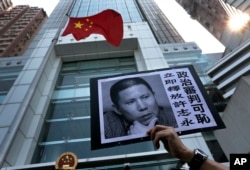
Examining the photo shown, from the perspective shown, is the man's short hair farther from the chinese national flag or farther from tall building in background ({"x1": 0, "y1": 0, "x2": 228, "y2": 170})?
the chinese national flag

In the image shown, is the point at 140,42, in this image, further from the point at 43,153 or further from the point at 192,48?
the point at 43,153

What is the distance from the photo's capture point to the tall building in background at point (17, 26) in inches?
2327

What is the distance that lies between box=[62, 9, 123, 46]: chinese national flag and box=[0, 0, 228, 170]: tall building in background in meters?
2.31

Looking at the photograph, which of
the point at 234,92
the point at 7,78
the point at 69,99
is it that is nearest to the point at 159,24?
the point at 7,78

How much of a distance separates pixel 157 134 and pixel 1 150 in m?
7.00

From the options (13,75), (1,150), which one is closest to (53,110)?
(1,150)

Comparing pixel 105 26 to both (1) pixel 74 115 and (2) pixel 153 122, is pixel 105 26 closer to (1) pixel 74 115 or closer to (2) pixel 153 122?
(1) pixel 74 115

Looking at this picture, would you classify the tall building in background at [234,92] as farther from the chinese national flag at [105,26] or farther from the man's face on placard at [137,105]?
the man's face on placard at [137,105]

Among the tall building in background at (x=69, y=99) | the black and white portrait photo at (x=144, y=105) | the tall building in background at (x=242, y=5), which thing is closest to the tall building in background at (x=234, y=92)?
the tall building in background at (x=69, y=99)

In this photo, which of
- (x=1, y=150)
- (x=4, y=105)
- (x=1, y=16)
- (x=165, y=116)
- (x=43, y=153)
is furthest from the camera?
(x=1, y=16)

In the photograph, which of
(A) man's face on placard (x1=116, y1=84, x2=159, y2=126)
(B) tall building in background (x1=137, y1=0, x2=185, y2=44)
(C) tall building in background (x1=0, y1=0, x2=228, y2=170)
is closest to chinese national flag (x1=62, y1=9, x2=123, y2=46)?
(C) tall building in background (x1=0, y1=0, x2=228, y2=170)

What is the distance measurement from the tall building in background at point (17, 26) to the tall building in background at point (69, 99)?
42203mm

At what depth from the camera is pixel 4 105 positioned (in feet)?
34.8

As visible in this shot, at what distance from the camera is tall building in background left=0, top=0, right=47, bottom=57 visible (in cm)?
5909
